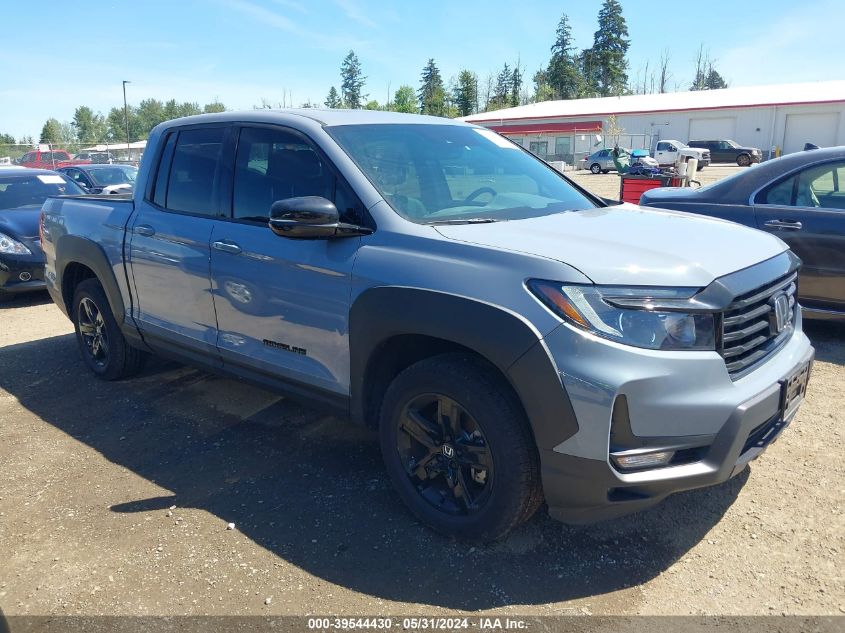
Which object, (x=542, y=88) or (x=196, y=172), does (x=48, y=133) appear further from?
(x=196, y=172)

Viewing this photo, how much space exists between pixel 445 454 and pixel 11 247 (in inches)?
298

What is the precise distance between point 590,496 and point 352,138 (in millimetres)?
2113

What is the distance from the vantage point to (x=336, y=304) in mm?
3154

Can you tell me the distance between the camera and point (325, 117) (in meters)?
3.66

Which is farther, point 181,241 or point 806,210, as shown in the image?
point 806,210

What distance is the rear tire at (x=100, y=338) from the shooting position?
16.5 ft

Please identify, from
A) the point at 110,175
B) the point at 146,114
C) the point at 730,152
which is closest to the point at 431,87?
the point at 146,114

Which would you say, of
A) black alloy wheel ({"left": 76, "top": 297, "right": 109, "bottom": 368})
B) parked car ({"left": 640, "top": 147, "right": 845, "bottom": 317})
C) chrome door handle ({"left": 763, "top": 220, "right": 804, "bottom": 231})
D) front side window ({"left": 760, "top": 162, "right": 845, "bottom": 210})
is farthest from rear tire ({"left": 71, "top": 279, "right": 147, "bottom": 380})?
front side window ({"left": 760, "top": 162, "right": 845, "bottom": 210})

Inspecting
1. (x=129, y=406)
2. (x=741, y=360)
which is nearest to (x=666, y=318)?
(x=741, y=360)

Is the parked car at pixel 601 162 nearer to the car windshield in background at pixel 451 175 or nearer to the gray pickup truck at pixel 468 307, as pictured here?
the car windshield in background at pixel 451 175

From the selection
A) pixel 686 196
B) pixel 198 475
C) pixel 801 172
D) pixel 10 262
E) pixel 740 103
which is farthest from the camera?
pixel 740 103

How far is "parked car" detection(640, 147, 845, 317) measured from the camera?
511 cm

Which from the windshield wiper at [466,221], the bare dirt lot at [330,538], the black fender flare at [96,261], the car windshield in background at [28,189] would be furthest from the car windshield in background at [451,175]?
the car windshield in background at [28,189]

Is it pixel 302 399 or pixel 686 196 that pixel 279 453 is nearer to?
pixel 302 399
